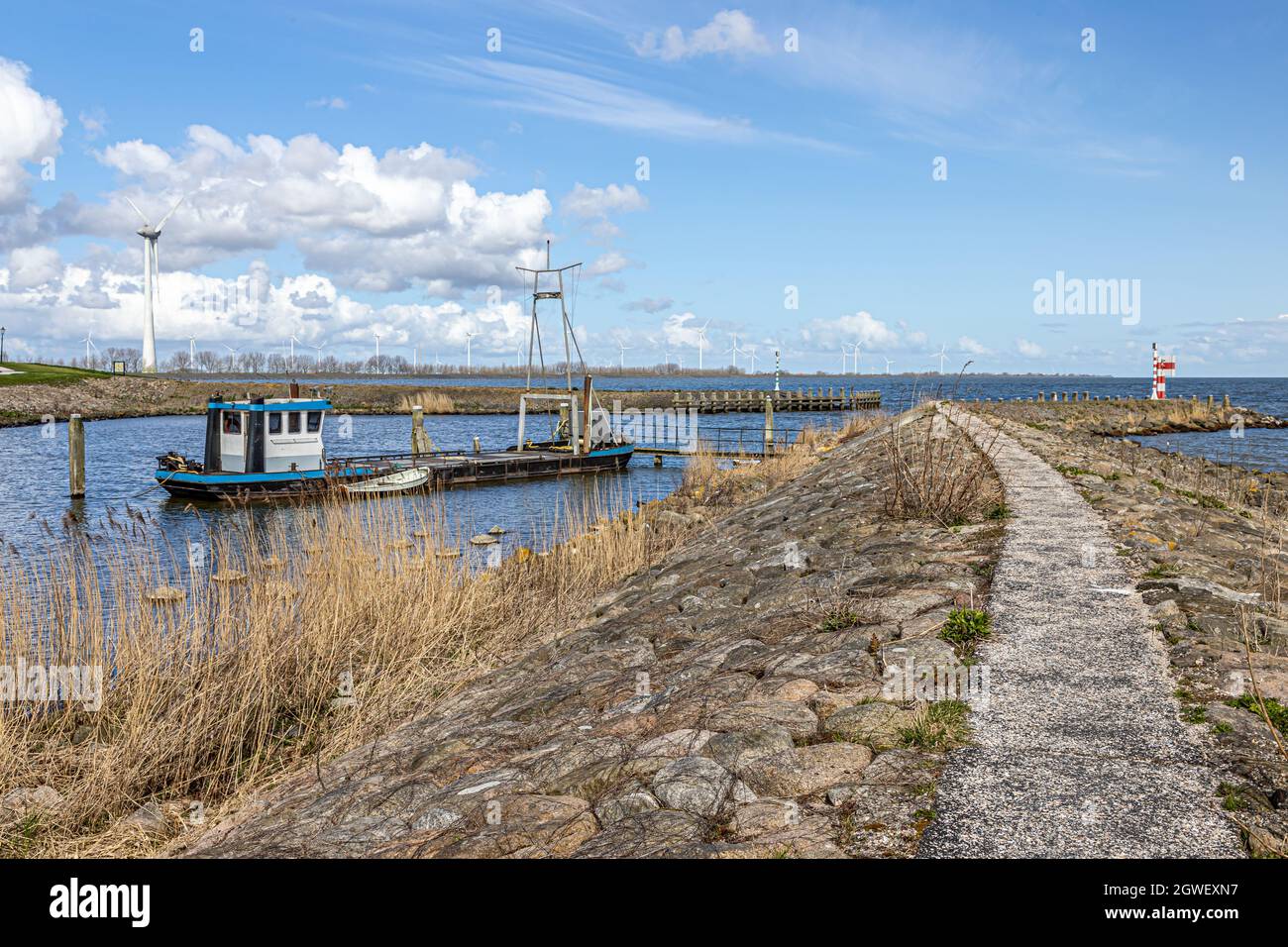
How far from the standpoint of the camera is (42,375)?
249 ft

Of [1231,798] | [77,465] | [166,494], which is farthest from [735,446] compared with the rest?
[1231,798]

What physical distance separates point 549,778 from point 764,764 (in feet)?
4.07

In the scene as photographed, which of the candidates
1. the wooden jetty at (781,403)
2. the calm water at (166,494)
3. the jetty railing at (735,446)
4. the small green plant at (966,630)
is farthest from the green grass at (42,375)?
the small green plant at (966,630)

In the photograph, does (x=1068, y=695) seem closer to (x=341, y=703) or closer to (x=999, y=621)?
(x=999, y=621)

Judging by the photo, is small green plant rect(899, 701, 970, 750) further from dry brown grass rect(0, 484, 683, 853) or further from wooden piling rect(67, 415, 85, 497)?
wooden piling rect(67, 415, 85, 497)

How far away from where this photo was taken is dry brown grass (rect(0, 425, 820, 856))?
22.2 ft

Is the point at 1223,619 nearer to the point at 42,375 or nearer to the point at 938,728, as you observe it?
the point at 938,728

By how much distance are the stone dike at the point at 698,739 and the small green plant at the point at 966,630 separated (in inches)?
3.5

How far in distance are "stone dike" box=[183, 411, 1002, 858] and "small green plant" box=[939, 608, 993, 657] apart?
0.09 meters

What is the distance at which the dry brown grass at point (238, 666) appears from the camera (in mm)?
Answer: 6766

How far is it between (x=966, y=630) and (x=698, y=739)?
205 cm

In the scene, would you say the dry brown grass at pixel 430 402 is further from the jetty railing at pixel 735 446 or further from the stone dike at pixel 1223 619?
the stone dike at pixel 1223 619
